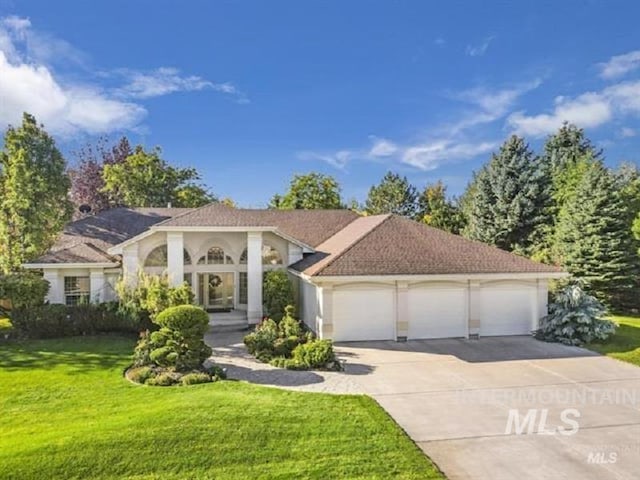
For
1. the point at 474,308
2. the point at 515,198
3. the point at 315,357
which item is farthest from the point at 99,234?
the point at 515,198

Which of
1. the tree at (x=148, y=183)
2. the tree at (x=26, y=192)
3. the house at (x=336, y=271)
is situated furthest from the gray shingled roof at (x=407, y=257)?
the tree at (x=148, y=183)

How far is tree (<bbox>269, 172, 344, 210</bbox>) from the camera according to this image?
40.6 meters

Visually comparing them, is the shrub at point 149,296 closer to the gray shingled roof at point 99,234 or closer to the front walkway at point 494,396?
the front walkway at point 494,396

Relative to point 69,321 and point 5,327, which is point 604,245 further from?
point 5,327

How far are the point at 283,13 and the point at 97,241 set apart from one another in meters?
15.1

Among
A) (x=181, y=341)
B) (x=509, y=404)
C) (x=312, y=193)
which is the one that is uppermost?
(x=312, y=193)

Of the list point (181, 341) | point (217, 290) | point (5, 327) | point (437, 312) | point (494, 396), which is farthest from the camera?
point (217, 290)

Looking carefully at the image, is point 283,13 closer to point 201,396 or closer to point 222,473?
point 201,396

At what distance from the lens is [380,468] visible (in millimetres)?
8039

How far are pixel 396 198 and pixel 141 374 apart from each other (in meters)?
41.7

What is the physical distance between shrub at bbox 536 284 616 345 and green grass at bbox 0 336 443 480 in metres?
11.1

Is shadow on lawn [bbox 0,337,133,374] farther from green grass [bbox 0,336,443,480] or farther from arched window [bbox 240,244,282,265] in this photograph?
arched window [bbox 240,244,282,265]

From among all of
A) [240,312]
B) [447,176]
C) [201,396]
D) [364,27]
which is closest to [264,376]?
[201,396]

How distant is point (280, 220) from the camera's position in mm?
26875
